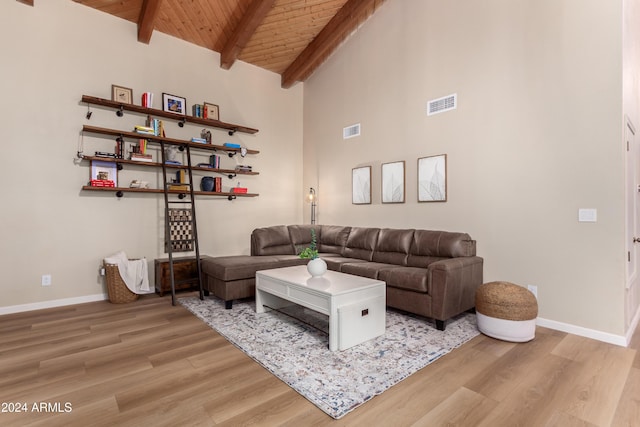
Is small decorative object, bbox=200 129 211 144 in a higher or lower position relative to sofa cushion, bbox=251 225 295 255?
higher

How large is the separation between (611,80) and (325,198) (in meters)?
3.93

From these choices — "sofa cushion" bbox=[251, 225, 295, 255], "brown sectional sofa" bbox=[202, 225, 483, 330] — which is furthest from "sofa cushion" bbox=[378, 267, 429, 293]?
"sofa cushion" bbox=[251, 225, 295, 255]

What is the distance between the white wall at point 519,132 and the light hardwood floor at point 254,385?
2.47 ft

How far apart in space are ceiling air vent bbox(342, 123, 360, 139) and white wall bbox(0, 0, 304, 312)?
209cm

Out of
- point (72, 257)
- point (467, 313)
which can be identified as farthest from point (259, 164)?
point (467, 313)

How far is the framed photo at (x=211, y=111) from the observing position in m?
4.91

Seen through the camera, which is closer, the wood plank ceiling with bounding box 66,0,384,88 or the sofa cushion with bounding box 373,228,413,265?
the sofa cushion with bounding box 373,228,413,265

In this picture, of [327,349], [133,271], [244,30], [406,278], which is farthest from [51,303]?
[244,30]

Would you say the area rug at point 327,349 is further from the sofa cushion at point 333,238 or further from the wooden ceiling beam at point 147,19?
the wooden ceiling beam at point 147,19

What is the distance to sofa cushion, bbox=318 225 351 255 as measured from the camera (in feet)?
16.1

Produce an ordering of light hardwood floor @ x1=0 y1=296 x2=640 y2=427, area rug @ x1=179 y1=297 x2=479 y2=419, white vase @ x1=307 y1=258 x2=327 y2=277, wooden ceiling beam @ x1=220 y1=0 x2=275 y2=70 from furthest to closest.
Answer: wooden ceiling beam @ x1=220 y1=0 x2=275 y2=70
white vase @ x1=307 y1=258 x2=327 y2=277
area rug @ x1=179 y1=297 x2=479 y2=419
light hardwood floor @ x1=0 y1=296 x2=640 y2=427

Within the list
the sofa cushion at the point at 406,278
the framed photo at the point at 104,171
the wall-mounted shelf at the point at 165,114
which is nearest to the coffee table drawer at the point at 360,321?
the sofa cushion at the point at 406,278

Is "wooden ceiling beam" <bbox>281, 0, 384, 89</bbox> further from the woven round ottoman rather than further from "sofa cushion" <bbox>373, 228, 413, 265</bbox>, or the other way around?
the woven round ottoman

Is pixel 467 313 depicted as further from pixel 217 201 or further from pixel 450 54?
pixel 217 201
